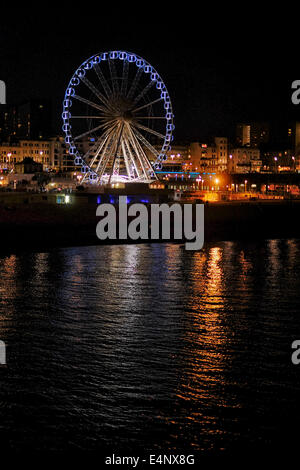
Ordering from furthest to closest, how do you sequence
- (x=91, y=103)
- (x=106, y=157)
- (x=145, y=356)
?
1. (x=106, y=157)
2. (x=91, y=103)
3. (x=145, y=356)

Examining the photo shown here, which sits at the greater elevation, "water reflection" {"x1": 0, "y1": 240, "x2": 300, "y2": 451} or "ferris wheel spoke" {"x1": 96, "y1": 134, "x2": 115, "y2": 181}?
"ferris wheel spoke" {"x1": 96, "y1": 134, "x2": 115, "y2": 181}

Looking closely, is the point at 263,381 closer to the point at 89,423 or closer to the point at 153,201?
the point at 89,423

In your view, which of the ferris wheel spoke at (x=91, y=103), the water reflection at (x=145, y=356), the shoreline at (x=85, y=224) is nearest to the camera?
the water reflection at (x=145, y=356)

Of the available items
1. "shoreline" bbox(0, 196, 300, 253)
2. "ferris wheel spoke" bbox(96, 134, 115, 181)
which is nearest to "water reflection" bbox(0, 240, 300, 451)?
"shoreline" bbox(0, 196, 300, 253)

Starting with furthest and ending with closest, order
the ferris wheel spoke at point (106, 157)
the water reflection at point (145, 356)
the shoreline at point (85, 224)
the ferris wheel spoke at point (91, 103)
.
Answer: the ferris wheel spoke at point (106, 157)
the ferris wheel spoke at point (91, 103)
the shoreline at point (85, 224)
the water reflection at point (145, 356)

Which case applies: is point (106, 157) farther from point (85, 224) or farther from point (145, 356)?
point (145, 356)

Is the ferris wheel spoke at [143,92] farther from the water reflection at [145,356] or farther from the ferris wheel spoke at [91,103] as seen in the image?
the water reflection at [145,356]

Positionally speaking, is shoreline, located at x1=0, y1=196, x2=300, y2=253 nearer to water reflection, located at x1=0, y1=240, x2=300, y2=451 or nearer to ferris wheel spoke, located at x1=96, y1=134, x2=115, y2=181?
ferris wheel spoke, located at x1=96, y1=134, x2=115, y2=181

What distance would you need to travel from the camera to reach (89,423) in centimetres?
1017

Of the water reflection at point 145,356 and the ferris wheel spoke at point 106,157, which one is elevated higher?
the ferris wheel spoke at point 106,157

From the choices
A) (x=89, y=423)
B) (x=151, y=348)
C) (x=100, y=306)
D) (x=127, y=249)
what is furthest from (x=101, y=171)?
(x=89, y=423)

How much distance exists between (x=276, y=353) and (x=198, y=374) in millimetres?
2567

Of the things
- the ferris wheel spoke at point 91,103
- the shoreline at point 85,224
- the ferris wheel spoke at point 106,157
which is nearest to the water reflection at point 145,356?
the shoreline at point 85,224

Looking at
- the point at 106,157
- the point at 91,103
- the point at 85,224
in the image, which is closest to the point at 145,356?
the point at 85,224
